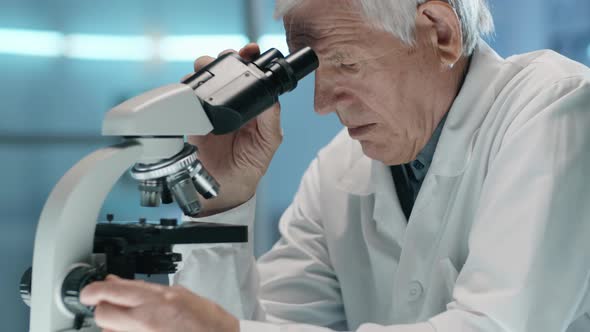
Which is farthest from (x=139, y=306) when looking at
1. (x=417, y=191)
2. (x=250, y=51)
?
(x=417, y=191)

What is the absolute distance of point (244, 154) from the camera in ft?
5.08

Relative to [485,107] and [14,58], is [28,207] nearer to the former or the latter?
[14,58]

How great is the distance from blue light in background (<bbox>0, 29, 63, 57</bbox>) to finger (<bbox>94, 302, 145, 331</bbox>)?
173 cm

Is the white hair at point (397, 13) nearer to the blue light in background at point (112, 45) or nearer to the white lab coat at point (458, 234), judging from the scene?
the white lab coat at point (458, 234)

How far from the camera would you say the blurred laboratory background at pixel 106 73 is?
7.94 feet

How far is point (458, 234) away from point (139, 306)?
0.77m

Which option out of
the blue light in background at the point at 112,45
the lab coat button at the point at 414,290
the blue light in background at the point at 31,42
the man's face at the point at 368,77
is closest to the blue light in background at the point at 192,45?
the blue light in background at the point at 112,45

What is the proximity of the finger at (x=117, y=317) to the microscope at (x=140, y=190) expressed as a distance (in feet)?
0.12

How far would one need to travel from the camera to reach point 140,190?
1029 millimetres

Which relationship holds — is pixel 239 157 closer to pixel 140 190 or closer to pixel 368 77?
pixel 368 77

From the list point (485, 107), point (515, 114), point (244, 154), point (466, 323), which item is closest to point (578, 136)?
point (515, 114)

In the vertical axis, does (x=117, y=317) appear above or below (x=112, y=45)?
below

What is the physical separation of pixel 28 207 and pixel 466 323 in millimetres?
1728

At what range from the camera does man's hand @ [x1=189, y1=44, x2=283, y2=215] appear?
5.03 ft
